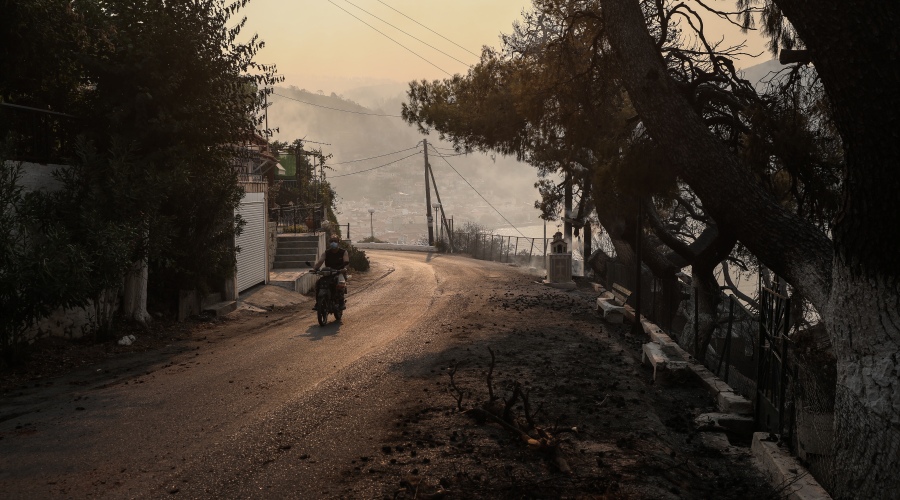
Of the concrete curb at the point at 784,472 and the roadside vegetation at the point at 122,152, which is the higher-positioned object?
the roadside vegetation at the point at 122,152

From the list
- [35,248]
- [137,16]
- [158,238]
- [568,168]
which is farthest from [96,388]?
[568,168]

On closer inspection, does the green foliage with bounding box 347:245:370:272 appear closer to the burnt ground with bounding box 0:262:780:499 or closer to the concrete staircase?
the concrete staircase

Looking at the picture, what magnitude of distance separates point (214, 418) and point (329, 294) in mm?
8126

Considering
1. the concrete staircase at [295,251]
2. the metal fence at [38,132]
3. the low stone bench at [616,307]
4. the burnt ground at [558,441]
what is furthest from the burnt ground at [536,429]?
the concrete staircase at [295,251]

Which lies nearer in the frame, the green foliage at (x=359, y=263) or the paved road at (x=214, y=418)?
the paved road at (x=214, y=418)

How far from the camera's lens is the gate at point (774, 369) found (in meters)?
7.12

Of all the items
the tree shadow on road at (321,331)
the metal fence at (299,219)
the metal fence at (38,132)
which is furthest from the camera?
Answer: the metal fence at (299,219)

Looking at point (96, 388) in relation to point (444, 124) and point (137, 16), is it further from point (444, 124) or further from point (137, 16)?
point (444, 124)

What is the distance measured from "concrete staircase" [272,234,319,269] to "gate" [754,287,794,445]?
65.9 feet

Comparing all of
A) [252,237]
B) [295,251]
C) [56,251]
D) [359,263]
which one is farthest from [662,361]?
[359,263]

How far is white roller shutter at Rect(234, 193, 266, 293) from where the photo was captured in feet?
67.7

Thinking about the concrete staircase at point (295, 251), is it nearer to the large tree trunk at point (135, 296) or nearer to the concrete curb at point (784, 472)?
the large tree trunk at point (135, 296)

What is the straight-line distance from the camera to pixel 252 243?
21875mm

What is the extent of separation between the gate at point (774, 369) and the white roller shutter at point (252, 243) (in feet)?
49.2
